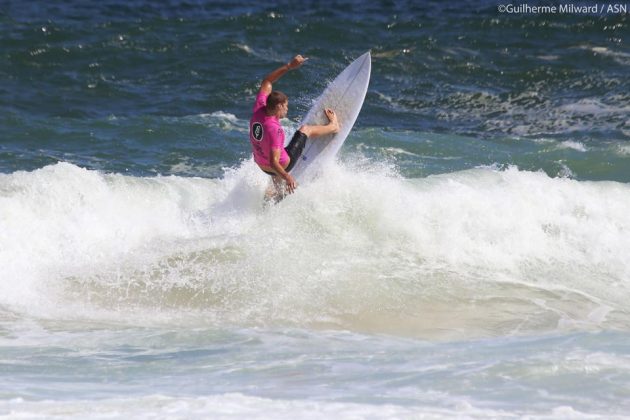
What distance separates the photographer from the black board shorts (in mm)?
9688

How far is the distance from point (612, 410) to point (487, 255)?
4.72m

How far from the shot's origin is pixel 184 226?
10.0m

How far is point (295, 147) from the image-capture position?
970 cm

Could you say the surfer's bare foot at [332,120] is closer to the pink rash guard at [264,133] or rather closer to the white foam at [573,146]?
the pink rash guard at [264,133]

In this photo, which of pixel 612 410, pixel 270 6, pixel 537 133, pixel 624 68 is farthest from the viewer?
pixel 270 6

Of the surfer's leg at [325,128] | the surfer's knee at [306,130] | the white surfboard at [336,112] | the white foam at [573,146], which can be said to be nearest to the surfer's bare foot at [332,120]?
the surfer's leg at [325,128]

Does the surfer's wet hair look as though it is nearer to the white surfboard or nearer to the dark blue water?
the white surfboard

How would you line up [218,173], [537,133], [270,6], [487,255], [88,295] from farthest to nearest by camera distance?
[270,6] < [537,133] < [218,173] < [487,255] < [88,295]

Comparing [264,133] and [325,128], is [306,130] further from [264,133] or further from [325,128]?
[264,133]

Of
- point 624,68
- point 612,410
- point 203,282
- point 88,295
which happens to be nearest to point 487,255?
point 203,282

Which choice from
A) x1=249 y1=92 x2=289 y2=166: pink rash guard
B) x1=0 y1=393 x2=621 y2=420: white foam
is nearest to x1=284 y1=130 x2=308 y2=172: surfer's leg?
x1=249 y1=92 x2=289 y2=166: pink rash guard

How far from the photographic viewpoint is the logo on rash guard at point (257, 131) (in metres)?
9.23

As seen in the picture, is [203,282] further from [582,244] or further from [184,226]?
[582,244]

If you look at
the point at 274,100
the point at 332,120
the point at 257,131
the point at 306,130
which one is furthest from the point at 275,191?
the point at 274,100
